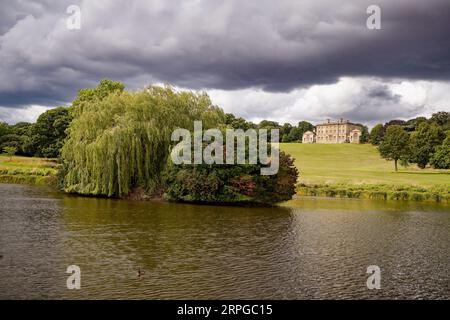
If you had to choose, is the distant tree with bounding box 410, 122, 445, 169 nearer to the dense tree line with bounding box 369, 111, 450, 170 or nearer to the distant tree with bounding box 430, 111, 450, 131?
the dense tree line with bounding box 369, 111, 450, 170

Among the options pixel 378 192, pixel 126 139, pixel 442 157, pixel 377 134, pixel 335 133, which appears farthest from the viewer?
pixel 335 133

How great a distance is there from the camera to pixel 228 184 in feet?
122

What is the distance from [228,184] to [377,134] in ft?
376

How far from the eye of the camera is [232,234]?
23.9 m

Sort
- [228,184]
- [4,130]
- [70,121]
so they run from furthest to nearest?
[4,130] < [70,121] < [228,184]

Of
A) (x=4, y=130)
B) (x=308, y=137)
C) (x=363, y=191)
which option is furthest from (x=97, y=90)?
(x=308, y=137)

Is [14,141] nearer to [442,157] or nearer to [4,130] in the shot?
[4,130]

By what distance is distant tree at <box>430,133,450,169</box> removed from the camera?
8162cm

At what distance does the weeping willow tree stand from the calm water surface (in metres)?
6.10

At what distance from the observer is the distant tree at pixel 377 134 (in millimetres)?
138837

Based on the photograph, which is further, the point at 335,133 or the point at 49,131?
the point at 335,133

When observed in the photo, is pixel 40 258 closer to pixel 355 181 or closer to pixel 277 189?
pixel 277 189

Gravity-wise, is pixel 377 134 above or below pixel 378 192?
above
